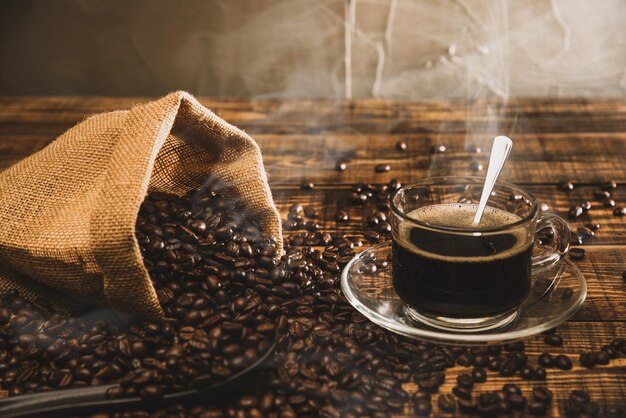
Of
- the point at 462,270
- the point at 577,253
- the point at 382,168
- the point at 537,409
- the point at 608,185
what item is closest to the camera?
the point at 537,409

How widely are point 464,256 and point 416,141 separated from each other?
112cm

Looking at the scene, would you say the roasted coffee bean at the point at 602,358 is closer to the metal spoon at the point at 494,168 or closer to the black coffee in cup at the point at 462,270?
the black coffee in cup at the point at 462,270

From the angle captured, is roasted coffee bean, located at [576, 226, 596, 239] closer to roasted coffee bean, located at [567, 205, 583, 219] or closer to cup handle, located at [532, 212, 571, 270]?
roasted coffee bean, located at [567, 205, 583, 219]

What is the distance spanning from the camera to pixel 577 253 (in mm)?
1691

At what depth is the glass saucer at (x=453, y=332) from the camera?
1289mm

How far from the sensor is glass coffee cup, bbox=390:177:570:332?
1.30m

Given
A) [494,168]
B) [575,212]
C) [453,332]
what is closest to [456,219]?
[494,168]

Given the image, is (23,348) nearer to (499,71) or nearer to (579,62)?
(499,71)

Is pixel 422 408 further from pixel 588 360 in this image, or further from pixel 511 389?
pixel 588 360

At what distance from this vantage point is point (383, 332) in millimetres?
1393

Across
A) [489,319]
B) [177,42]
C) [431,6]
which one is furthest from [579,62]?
[489,319]

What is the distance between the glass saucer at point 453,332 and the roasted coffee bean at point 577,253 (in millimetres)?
166

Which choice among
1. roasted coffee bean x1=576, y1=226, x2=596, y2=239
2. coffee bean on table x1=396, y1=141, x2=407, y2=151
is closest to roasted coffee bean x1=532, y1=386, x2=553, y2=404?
roasted coffee bean x1=576, y1=226, x2=596, y2=239

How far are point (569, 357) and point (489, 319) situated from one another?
15 centimetres
